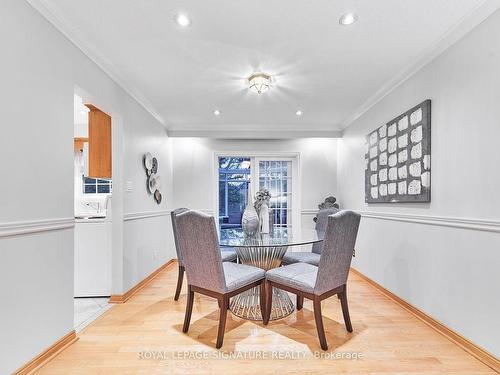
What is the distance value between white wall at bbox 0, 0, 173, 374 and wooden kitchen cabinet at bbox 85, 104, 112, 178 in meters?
0.62

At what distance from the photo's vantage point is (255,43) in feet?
6.96

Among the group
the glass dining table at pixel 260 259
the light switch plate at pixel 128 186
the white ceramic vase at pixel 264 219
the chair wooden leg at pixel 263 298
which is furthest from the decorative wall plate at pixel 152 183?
the chair wooden leg at pixel 263 298

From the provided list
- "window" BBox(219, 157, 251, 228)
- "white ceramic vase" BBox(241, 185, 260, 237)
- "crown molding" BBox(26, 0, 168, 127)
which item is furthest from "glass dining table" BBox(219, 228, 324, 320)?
"window" BBox(219, 157, 251, 228)

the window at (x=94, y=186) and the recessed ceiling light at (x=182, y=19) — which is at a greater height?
the recessed ceiling light at (x=182, y=19)

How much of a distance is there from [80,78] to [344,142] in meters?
3.77

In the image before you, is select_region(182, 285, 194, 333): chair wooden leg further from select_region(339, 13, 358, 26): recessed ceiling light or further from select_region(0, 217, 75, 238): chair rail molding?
A: select_region(339, 13, 358, 26): recessed ceiling light

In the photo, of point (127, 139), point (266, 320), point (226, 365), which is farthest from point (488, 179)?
point (127, 139)

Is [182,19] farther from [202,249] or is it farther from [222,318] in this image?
[222,318]

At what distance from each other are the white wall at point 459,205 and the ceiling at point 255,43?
267 mm

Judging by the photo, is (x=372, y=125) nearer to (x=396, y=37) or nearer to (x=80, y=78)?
(x=396, y=37)

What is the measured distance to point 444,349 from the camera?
6.22 ft

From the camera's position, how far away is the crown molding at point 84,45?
1699 mm

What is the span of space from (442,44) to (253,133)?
2935 millimetres

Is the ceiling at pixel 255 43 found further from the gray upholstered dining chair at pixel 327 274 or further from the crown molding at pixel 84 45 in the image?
the gray upholstered dining chair at pixel 327 274
